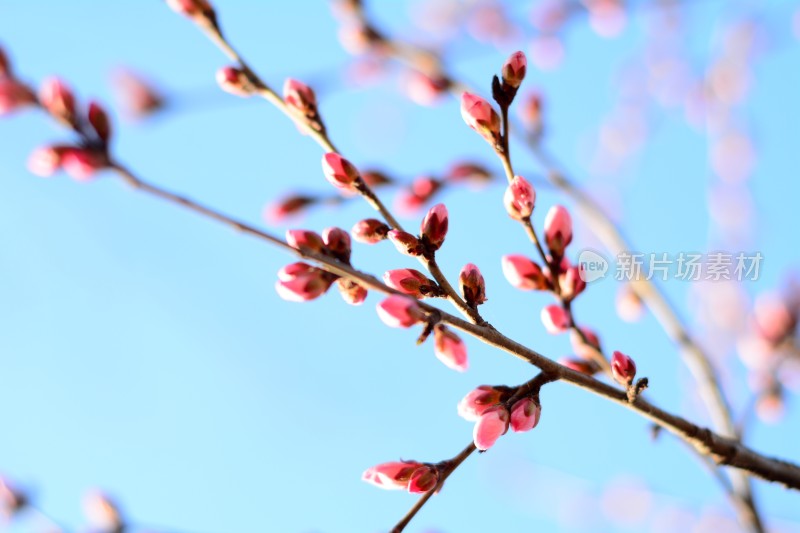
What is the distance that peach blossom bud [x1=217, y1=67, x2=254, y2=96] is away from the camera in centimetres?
118

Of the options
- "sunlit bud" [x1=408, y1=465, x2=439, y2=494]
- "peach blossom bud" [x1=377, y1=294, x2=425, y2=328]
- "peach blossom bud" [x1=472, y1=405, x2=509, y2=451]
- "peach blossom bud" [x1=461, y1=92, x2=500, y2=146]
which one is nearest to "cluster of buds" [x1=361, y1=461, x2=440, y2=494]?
"sunlit bud" [x1=408, y1=465, x2=439, y2=494]

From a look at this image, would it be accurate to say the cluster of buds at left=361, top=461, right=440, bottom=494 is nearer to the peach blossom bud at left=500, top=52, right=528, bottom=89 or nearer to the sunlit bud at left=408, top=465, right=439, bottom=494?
the sunlit bud at left=408, top=465, right=439, bottom=494

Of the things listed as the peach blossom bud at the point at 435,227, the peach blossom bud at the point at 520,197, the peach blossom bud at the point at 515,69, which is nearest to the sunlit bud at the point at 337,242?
the peach blossom bud at the point at 435,227

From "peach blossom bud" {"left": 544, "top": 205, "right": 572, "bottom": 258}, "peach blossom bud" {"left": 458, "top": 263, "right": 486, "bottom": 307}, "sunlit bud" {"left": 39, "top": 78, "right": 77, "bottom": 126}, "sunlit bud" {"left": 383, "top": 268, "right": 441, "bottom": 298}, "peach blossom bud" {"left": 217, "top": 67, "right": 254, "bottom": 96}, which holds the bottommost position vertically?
"sunlit bud" {"left": 383, "top": 268, "right": 441, "bottom": 298}

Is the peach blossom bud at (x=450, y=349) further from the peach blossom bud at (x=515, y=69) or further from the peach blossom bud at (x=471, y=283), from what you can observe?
the peach blossom bud at (x=515, y=69)

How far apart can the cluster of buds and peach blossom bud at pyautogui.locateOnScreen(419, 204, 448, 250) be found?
346 millimetres

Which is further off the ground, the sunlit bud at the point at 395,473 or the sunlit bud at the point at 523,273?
the sunlit bud at the point at 523,273

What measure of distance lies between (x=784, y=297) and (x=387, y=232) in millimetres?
1456

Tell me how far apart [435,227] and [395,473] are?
0.40 m

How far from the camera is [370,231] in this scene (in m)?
1.05

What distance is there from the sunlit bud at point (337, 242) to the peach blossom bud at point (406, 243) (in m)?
0.08

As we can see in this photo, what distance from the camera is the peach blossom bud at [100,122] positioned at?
96cm

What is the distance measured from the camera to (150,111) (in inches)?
86.6

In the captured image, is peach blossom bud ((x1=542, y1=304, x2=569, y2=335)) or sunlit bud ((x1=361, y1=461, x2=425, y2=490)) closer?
sunlit bud ((x1=361, y1=461, x2=425, y2=490))
